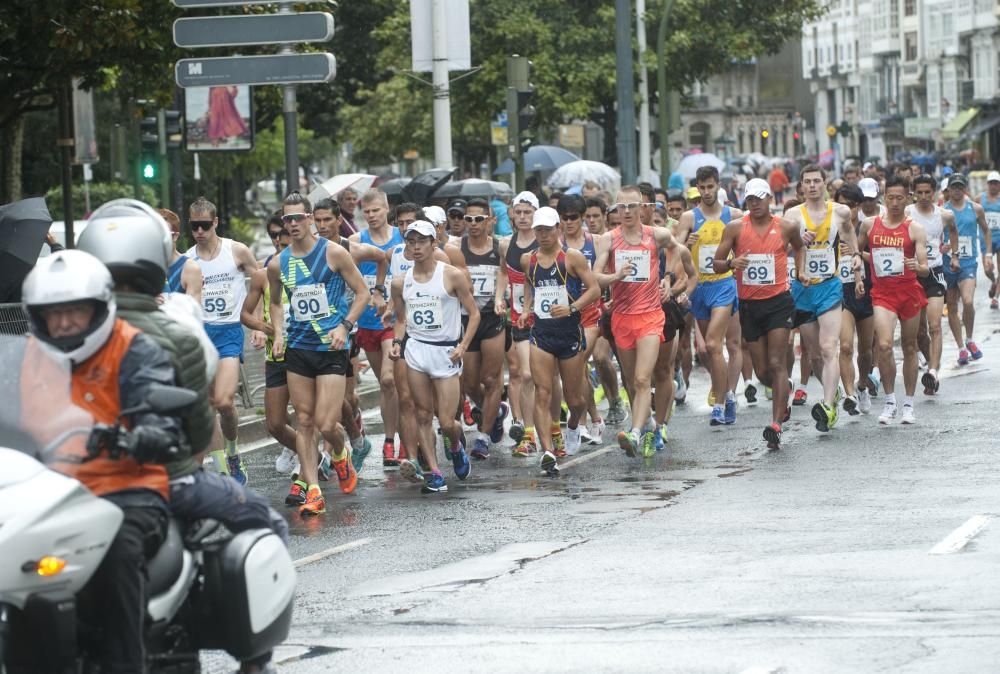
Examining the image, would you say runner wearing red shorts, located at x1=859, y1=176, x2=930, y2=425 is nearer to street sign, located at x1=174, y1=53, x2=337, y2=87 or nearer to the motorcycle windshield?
street sign, located at x1=174, y1=53, x2=337, y2=87

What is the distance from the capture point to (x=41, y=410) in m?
5.98

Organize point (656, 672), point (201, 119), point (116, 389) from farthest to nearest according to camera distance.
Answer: point (201, 119) → point (656, 672) → point (116, 389)

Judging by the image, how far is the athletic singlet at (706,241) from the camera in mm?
16766

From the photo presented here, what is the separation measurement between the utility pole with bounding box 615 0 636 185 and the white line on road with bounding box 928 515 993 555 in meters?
16.3

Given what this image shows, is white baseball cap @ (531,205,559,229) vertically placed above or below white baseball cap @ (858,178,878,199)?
below

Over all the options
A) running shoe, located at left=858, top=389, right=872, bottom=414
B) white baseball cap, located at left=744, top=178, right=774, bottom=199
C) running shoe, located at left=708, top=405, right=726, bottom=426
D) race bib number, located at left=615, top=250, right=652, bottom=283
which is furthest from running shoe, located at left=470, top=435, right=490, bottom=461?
running shoe, located at left=858, top=389, right=872, bottom=414

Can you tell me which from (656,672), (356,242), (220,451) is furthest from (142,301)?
(356,242)

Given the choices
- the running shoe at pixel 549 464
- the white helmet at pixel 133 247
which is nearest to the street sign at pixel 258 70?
the running shoe at pixel 549 464

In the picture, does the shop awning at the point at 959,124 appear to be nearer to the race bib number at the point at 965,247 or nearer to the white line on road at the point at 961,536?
the race bib number at the point at 965,247

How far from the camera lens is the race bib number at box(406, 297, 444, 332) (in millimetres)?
13164

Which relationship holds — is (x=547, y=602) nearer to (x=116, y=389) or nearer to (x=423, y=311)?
(x=116, y=389)

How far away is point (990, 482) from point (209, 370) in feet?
22.5

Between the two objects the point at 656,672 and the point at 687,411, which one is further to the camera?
the point at 687,411

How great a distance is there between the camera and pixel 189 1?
648 inches
